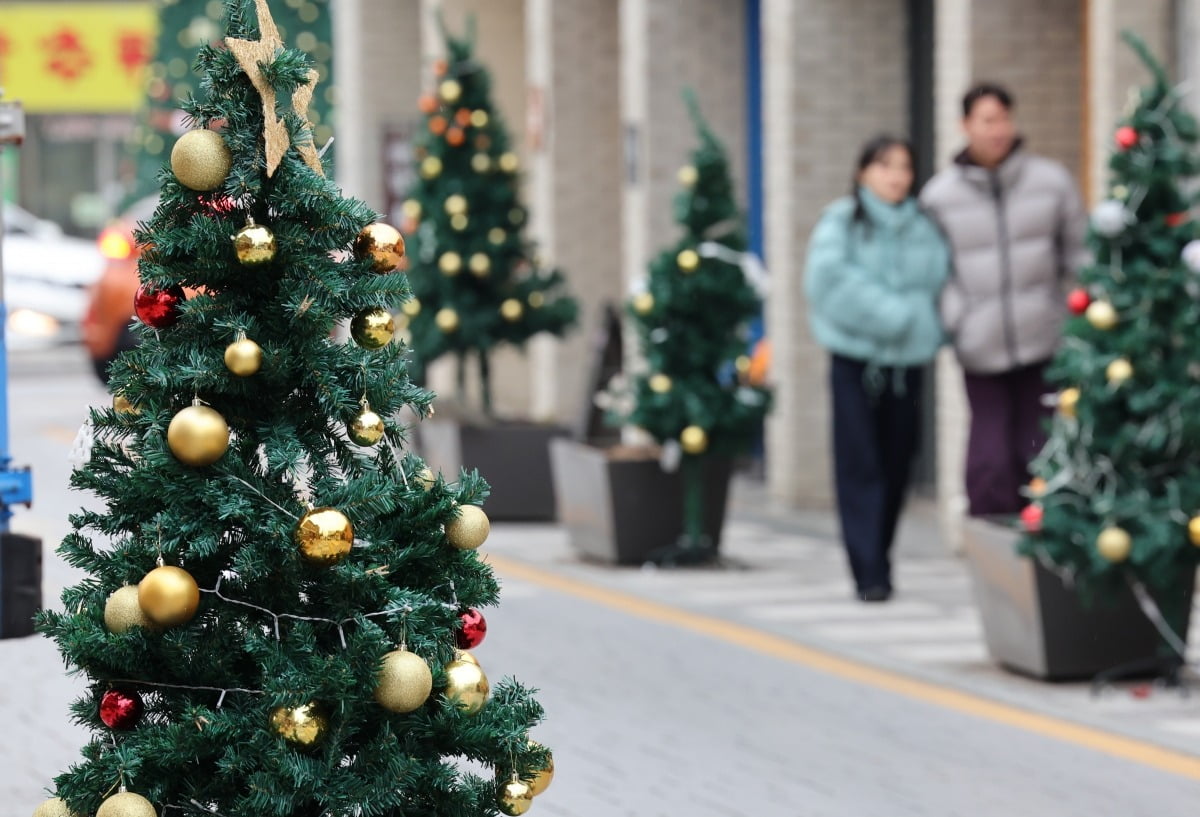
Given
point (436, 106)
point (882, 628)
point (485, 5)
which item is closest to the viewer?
point (882, 628)

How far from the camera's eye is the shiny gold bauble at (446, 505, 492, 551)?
483 cm

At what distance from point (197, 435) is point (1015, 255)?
6.28 metres

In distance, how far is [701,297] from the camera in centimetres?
1202

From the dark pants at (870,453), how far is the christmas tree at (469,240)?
12.9 ft

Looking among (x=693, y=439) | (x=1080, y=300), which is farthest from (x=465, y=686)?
(x=693, y=439)

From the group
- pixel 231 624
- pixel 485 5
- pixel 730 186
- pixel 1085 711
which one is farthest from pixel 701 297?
pixel 485 5

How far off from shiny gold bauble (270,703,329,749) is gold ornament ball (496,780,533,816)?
449 mm

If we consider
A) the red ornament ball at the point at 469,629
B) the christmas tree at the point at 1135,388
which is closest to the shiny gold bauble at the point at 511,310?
the christmas tree at the point at 1135,388

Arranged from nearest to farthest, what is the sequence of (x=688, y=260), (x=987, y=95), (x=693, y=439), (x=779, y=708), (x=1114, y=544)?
(x=1114, y=544) → (x=779, y=708) → (x=987, y=95) → (x=693, y=439) → (x=688, y=260)

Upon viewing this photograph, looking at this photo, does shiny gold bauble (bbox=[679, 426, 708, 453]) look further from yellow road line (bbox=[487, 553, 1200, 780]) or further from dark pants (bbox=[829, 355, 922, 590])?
dark pants (bbox=[829, 355, 922, 590])

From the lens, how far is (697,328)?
12047 millimetres

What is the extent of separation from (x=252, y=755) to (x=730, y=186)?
7.70 metres

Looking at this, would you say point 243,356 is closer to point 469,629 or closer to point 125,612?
point 125,612

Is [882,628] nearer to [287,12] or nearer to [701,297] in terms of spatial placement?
[701,297]
